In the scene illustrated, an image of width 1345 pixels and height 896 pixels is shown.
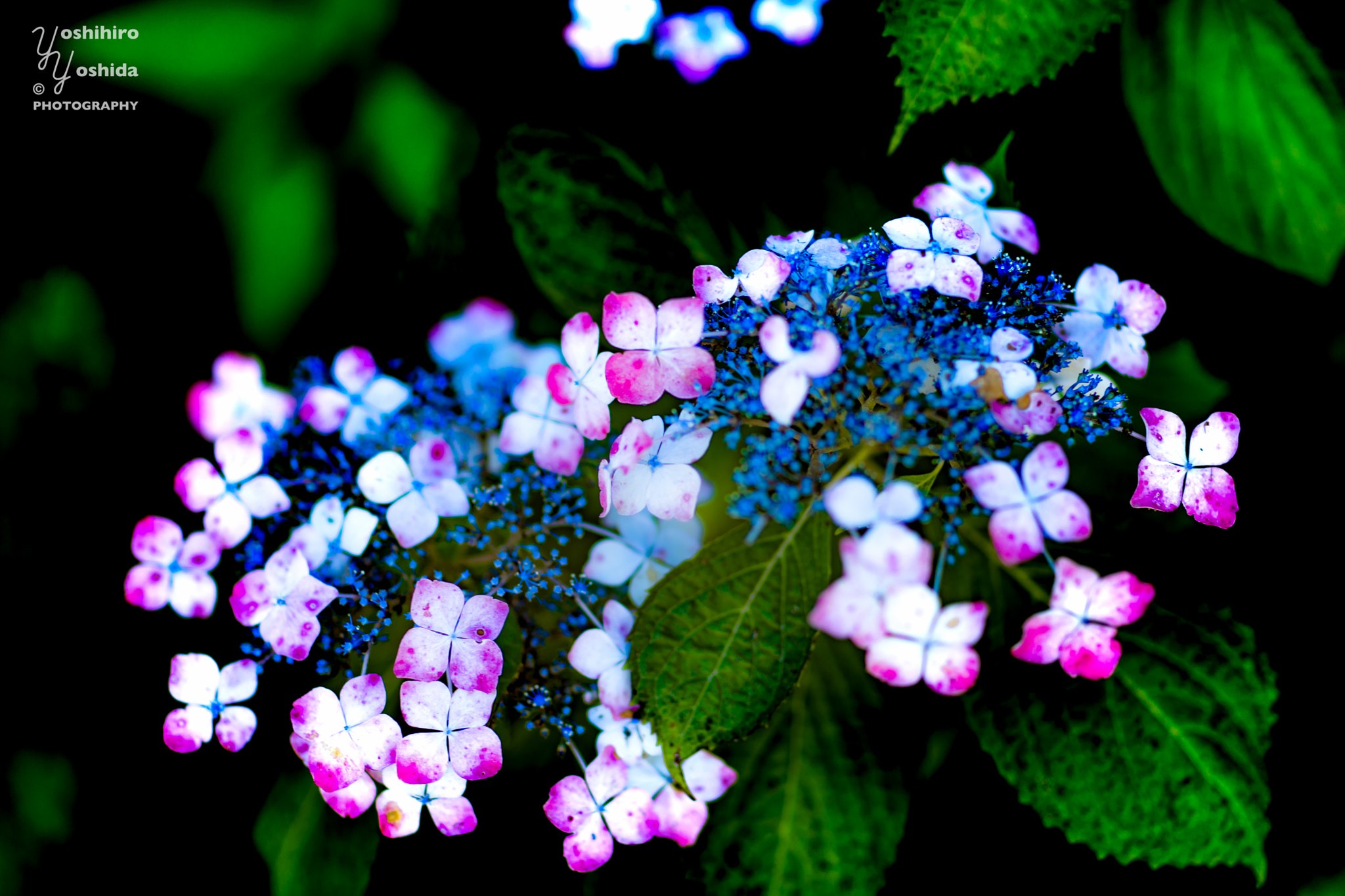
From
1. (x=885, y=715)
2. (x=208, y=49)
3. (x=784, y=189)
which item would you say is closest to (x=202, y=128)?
(x=208, y=49)

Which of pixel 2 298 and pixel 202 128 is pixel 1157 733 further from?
pixel 2 298

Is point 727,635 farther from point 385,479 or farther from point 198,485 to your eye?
point 198,485

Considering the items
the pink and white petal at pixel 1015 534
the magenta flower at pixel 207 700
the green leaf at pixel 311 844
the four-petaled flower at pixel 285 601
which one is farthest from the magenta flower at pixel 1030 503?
the green leaf at pixel 311 844

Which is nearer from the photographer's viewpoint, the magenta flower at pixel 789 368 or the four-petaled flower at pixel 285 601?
the magenta flower at pixel 789 368

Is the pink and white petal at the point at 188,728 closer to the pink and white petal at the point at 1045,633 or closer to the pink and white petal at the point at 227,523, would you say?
the pink and white petal at the point at 227,523

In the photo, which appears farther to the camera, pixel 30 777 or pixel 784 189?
pixel 30 777

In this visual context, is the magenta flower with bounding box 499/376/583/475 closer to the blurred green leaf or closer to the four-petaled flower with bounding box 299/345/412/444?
the four-petaled flower with bounding box 299/345/412/444

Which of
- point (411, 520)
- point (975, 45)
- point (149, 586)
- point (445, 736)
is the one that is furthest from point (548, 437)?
point (975, 45)
